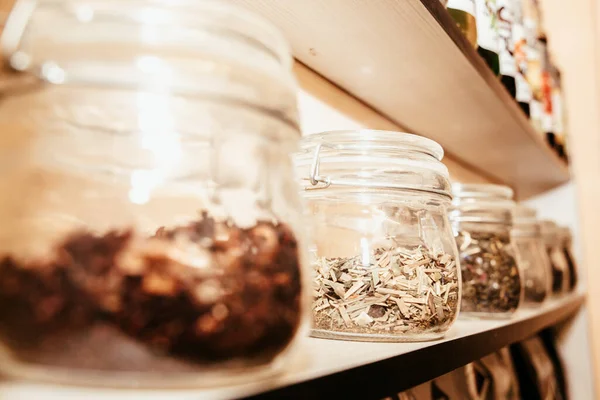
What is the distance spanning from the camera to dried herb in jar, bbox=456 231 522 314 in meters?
0.74

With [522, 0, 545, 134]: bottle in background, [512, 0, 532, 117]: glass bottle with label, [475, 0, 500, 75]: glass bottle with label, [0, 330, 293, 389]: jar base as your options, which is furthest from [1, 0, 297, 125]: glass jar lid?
[522, 0, 545, 134]: bottle in background

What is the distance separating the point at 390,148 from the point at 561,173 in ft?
4.17

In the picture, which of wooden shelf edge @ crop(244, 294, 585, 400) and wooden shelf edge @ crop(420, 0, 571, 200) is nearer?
wooden shelf edge @ crop(244, 294, 585, 400)

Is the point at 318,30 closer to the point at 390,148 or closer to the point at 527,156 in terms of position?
the point at 390,148

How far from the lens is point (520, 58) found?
3.73ft

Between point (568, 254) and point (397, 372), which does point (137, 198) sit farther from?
point (568, 254)

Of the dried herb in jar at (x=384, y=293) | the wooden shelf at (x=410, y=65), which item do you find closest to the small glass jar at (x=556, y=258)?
the wooden shelf at (x=410, y=65)

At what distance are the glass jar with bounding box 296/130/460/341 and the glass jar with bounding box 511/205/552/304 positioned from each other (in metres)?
0.49

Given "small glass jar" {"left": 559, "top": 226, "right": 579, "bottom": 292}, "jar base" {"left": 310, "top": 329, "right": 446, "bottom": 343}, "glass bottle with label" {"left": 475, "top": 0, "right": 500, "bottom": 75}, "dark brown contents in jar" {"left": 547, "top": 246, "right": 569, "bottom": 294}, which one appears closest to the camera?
"jar base" {"left": 310, "top": 329, "right": 446, "bottom": 343}

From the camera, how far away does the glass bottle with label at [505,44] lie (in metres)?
1.00

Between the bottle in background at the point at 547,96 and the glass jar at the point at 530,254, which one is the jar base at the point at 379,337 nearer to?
the glass jar at the point at 530,254

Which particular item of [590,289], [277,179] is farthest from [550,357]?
[277,179]

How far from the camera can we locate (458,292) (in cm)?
54

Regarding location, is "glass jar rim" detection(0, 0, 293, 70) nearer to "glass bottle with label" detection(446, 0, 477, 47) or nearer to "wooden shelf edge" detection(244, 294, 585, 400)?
"wooden shelf edge" detection(244, 294, 585, 400)
